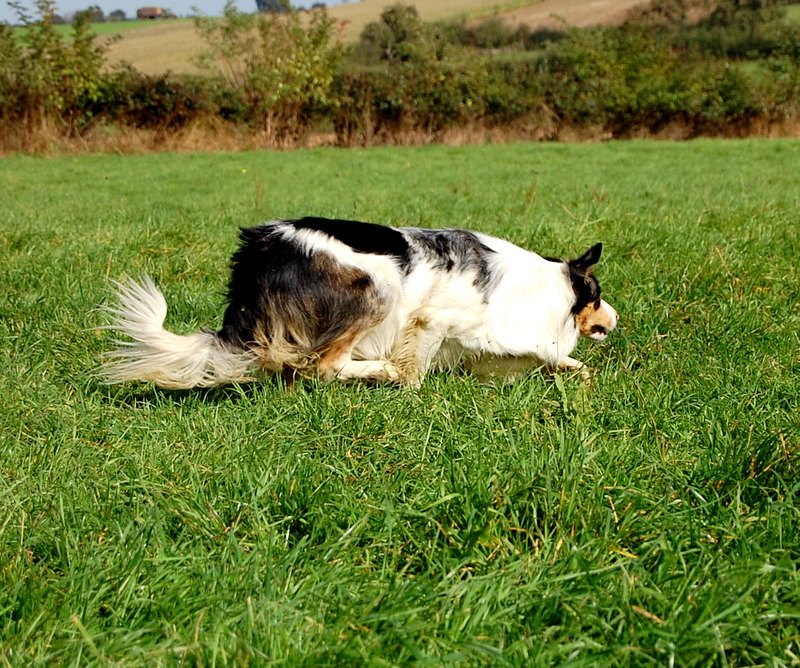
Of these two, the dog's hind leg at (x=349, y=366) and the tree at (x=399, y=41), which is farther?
the tree at (x=399, y=41)

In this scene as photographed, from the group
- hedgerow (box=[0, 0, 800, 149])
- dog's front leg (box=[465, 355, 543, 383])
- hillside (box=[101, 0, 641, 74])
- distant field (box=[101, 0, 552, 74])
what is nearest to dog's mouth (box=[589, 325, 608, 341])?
dog's front leg (box=[465, 355, 543, 383])

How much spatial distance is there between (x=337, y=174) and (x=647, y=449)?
43.9 feet

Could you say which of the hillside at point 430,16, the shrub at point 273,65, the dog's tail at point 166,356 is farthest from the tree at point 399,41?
the dog's tail at point 166,356

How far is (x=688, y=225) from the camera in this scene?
24.4ft

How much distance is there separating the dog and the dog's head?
0.01 metres

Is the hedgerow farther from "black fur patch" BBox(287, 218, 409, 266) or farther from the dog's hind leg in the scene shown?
the dog's hind leg

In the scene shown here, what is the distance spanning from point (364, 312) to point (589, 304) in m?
1.38

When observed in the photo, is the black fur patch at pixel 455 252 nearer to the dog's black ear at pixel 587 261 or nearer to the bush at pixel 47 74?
the dog's black ear at pixel 587 261

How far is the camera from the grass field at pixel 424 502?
2.10m

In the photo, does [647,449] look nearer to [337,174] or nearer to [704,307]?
[704,307]

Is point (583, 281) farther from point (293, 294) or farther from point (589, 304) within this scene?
point (293, 294)

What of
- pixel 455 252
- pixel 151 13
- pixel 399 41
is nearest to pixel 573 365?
pixel 455 252

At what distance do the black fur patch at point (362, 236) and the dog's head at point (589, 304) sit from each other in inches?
41.2

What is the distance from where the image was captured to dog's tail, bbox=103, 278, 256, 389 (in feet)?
13.5
